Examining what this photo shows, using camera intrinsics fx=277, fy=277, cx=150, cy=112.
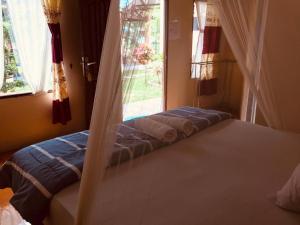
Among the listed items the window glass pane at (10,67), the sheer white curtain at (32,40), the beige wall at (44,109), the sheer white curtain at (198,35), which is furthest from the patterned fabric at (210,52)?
the window glass pane at (10,67)

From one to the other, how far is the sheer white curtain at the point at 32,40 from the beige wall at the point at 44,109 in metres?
0.21

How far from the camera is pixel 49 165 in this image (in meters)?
1.59

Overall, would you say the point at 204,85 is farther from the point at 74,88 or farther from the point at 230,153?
the point at 230,153

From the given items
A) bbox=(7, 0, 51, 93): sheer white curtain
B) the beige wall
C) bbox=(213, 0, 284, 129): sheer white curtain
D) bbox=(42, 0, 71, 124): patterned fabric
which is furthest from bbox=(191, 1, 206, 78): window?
bbox=(7, 0, 51, 93): sheer white curtain

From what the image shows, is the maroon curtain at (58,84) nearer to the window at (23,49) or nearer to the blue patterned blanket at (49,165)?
the window at (23,49)

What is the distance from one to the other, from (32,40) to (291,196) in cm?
303

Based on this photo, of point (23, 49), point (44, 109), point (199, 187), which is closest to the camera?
point (199, 187)

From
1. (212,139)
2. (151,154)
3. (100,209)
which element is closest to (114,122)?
(100,209)

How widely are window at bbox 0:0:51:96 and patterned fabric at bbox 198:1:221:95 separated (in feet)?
7.80

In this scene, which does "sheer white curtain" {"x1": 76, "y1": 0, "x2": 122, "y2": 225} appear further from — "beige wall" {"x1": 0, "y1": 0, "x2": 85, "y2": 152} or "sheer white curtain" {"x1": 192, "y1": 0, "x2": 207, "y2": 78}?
"sheer white curtain" {"x1": 192, "y1": 0, "x2": 207, "y2": 78}

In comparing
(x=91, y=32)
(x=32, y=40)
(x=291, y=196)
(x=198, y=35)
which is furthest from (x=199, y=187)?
(x=198, y=35)

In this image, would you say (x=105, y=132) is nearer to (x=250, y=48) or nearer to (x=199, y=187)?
(x=199, y=187)

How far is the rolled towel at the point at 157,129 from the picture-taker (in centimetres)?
205

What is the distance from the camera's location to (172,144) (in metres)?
2.07
